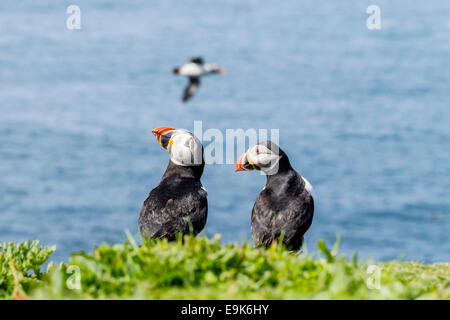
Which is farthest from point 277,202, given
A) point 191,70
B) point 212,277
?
point 191,70

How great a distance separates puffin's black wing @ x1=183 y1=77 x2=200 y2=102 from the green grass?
1282 centimetres

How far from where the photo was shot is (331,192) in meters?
57.6

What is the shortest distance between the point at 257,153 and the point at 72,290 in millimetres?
2989

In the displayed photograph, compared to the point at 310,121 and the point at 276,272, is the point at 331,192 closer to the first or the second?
the point at 310,121

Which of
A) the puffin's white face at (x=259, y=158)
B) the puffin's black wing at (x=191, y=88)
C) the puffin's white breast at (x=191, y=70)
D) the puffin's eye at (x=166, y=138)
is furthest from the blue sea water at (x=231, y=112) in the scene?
the puffin's white face at (x=259, y=158)

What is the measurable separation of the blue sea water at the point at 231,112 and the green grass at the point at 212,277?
1158 inches

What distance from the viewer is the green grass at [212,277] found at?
19.2ft

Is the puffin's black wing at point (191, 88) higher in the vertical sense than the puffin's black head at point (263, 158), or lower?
higher

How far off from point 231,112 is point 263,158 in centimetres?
5943

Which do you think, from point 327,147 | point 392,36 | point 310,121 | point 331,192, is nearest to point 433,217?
point 331,192

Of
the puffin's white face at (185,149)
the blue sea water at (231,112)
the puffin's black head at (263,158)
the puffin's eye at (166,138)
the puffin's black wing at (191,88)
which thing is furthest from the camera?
the blue sea water at (231,112)

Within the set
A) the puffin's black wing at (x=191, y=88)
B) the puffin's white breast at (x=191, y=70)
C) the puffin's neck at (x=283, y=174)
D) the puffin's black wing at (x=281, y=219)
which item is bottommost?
the puffin's black wing at (x=281, y=219)

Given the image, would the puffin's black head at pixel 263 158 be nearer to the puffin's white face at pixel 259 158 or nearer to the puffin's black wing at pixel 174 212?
the puffin's white face at pixel 259 158

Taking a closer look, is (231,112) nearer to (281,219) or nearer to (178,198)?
(178,198)
